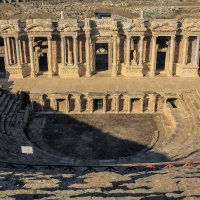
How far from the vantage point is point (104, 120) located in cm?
2923

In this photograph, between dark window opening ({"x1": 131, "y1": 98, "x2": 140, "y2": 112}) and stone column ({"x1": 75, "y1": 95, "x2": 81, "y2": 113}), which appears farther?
dark window opening ({"x1": 131, "y1": 98, "x2": 140, "y2": 112})

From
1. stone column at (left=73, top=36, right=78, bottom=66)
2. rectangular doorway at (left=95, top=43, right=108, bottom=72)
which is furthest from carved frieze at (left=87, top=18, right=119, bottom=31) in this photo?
rectangular doorway at (left=95, top=43, right=108, bottom=72)

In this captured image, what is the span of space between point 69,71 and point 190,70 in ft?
44.2

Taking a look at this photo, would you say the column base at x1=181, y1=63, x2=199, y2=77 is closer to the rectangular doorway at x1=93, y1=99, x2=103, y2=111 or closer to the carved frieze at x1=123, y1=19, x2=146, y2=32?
the carved frieze at x1=123, y1=19, x2=146, y2=32

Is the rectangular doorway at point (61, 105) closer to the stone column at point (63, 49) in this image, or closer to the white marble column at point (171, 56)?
the stone column at point (63, 49)

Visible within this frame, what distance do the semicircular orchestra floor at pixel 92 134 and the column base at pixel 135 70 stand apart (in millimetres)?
6269

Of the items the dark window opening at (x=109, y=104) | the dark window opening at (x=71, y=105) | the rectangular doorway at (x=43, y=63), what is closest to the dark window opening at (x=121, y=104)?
the dark window opening at (x=109, y=104)

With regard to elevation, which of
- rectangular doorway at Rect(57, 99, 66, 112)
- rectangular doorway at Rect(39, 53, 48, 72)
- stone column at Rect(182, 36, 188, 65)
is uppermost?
stone column at Rect(182, 36, 188, 65)

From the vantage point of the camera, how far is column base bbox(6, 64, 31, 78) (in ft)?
112

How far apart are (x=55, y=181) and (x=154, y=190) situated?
4367 millimetres

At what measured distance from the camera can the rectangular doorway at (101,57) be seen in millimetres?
37875

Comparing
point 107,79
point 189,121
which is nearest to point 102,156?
point 189,121

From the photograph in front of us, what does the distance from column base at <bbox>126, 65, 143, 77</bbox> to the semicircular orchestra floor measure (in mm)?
6269

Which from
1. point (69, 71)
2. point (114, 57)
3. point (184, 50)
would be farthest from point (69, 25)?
point (184, 50)
